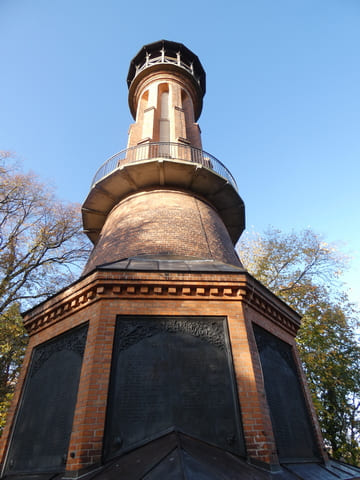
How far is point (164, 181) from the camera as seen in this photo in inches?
378

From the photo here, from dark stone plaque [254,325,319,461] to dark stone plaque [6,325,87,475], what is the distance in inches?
133

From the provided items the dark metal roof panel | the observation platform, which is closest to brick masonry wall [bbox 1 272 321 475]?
the dark metal roof panel

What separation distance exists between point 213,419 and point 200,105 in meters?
15.5

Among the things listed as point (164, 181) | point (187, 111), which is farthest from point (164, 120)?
point (164, 181)

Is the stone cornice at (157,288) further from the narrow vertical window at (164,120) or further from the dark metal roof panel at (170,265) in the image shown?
the narrow vertical window at (164,120)

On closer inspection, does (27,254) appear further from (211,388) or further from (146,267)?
(211,388)

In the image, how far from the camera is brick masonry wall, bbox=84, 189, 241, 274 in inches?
300

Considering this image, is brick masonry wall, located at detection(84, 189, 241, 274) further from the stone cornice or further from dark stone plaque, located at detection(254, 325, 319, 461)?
dark stone plaque, located at detection(254, 325, 319, 461)

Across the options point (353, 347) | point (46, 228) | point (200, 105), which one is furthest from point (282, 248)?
point (46, 228)

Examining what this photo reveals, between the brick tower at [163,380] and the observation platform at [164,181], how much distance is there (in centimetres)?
248

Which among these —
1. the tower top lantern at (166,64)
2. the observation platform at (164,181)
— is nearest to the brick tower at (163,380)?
the observation platform at (164,181)

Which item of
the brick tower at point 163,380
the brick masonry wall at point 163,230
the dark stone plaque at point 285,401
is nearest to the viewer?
the brick tower at point 163,380

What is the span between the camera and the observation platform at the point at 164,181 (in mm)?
9242

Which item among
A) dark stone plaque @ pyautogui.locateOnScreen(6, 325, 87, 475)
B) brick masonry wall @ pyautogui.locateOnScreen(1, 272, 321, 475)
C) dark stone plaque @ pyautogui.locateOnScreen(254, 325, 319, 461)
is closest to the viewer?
brick masonry wall @ pyautogui.locateOnScreen(1, 272, 321, 475)
